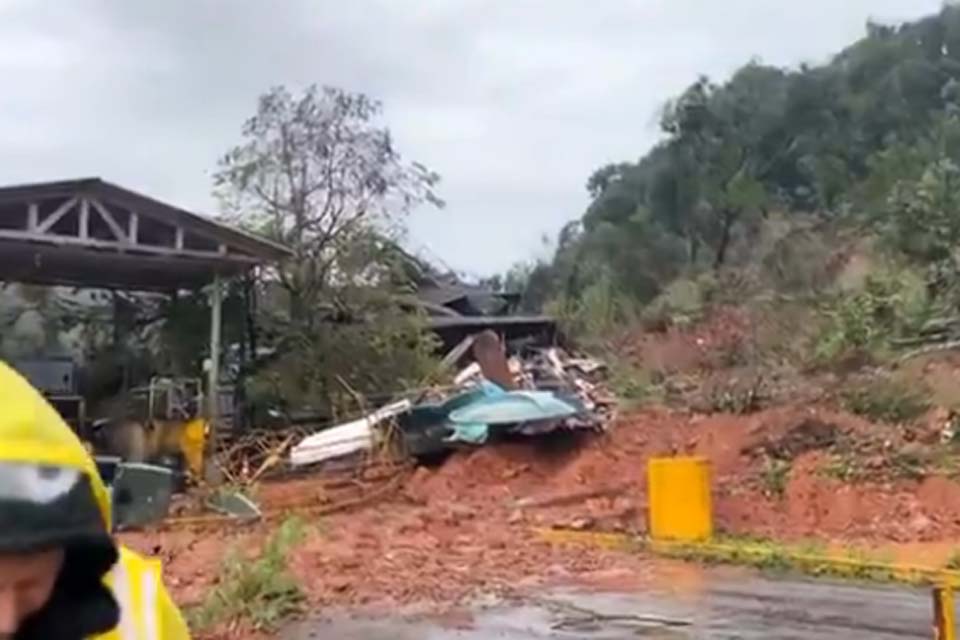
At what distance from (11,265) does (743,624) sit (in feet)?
43.0

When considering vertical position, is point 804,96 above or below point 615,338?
above

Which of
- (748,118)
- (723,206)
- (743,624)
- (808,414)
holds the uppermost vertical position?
(748,118)

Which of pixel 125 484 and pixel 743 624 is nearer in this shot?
pixel 125 484

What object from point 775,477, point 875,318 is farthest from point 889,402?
Result: point 875,318

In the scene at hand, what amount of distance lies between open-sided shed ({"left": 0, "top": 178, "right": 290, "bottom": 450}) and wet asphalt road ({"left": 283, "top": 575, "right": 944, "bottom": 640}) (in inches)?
366

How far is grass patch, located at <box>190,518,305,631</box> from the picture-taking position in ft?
27.8

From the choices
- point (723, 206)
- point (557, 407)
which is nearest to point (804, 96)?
point (723, 206)

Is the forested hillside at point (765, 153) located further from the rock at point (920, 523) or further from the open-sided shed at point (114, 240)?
the rock at point (920, 523)

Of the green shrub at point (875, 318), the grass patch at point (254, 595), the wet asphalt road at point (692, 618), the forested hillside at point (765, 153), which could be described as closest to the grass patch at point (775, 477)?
the wet asphalt road at point (692, 618)

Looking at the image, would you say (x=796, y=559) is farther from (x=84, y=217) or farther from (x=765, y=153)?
(x=765, y=153)

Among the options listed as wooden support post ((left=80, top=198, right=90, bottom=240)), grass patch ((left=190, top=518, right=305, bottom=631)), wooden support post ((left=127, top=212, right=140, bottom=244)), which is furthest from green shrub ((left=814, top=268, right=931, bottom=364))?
grass patch ((left=190, top=518, right=305, bottom=631))

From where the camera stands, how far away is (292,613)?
8.91m

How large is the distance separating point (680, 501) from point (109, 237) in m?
8.38

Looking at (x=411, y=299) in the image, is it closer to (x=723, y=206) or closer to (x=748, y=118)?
(x=723, y=206)
